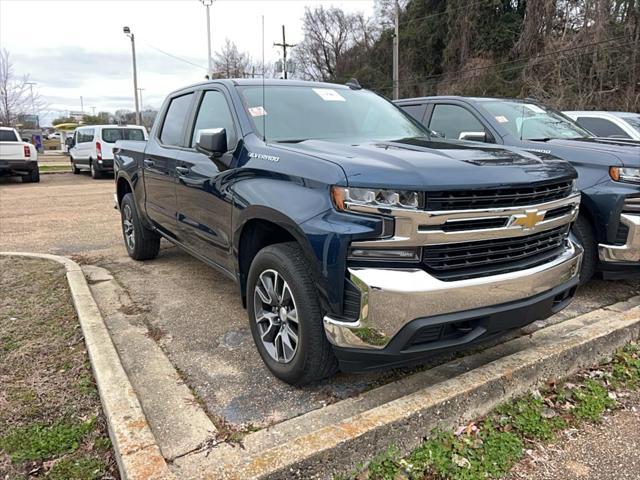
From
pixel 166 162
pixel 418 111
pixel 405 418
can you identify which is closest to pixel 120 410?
pixel 405 418

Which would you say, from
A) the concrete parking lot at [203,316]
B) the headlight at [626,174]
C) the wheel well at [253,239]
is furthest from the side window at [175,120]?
the headlight at [626,174]

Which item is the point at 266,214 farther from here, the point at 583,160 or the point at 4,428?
the point at 583,160

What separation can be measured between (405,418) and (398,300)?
0.58 m

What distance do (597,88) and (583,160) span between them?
18757 mm

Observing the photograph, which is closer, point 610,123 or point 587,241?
point 587,241

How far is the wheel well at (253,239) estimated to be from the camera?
306 centimetres

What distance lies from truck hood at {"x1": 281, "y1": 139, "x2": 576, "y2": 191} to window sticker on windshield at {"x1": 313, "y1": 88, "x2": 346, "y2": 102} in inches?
34.4

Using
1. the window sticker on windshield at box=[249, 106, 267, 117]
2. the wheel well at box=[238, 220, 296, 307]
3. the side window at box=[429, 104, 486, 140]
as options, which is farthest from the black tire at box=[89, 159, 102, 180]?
the wheel well at box=[238, 220, 296, 307]

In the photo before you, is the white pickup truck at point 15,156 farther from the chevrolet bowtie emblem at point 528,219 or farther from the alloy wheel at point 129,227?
the chevrolet bowtie emblem at point 528,219

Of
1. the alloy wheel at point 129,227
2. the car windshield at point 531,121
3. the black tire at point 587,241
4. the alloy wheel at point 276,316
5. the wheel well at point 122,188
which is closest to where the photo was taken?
the alloy wheel at point 276,316

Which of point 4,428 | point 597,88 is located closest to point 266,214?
point 4,428

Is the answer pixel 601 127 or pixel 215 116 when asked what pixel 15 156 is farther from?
pixel 601 127

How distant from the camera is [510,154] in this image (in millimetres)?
2998

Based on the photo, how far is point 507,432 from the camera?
2637 millimetres
